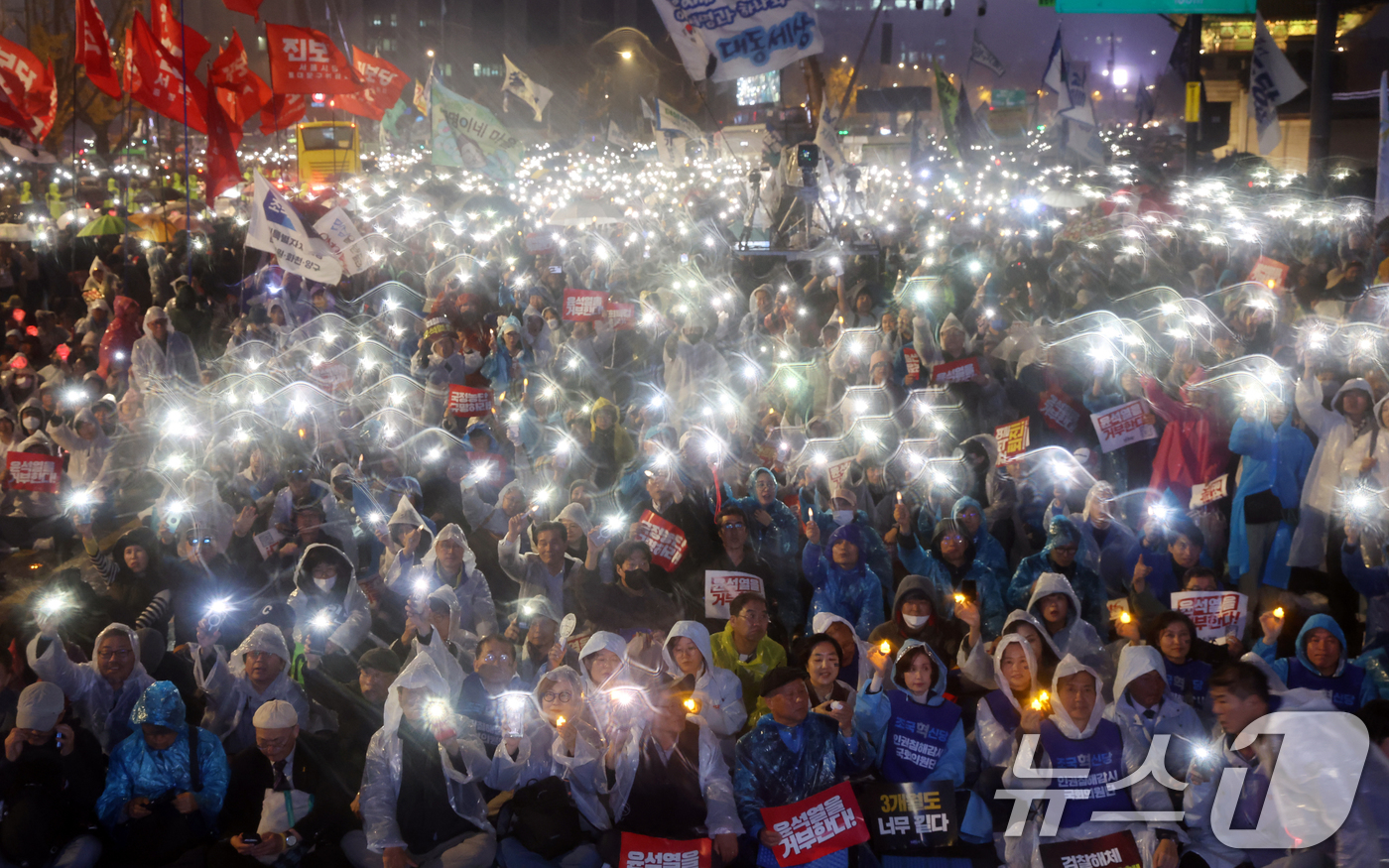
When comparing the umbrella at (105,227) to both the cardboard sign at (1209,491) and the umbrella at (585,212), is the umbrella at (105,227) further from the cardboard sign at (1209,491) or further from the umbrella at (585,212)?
the cardboard sign at (1209,491)

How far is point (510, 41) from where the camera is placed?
292ft

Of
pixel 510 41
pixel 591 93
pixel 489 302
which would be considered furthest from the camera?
pixel 510 41

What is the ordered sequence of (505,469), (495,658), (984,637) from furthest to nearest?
(505,469) < (984,637) < (495,658)

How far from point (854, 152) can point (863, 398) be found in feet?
117

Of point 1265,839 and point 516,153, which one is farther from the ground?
point 516,153

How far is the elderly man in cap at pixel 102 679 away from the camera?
16.6 feet

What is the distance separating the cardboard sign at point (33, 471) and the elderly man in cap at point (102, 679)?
3894 millimetres

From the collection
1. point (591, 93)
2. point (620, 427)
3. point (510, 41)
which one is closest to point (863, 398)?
point (620, 427)

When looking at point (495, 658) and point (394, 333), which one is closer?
point (495, 658)

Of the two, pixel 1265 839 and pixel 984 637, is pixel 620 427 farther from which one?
pixel 1265 839

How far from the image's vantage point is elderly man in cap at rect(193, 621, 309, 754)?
16.8 ft

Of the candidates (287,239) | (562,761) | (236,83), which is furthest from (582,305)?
(236,83)

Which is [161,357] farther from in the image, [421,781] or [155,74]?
[421,781]

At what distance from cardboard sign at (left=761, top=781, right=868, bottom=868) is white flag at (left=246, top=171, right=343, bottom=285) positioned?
808 cm
